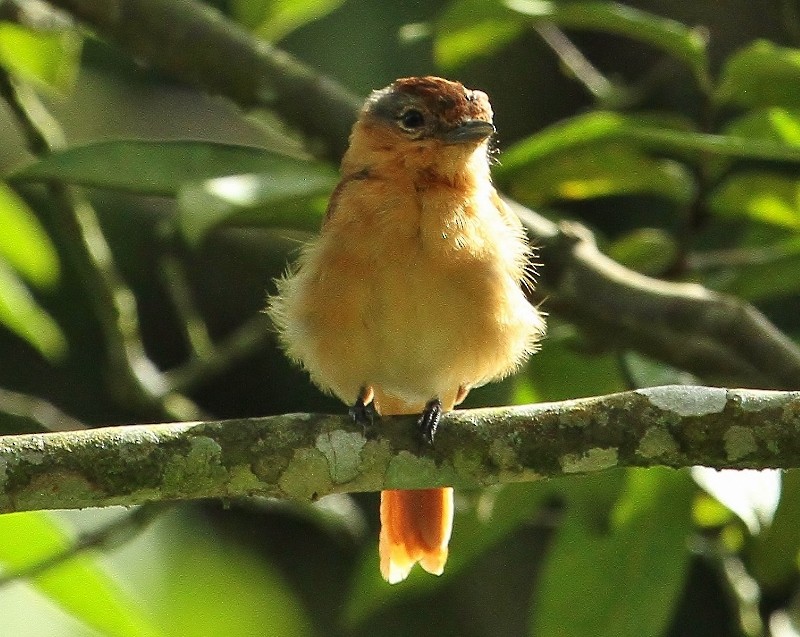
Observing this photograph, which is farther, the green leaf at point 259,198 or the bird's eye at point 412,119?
the bird's eye at point 412,119

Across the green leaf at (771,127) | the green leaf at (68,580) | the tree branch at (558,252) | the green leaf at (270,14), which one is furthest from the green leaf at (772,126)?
the green leaf at (68,580)

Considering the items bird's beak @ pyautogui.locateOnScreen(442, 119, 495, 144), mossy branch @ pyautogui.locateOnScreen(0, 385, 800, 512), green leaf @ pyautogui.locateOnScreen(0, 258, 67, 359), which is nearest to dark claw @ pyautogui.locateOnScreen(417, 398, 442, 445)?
mossy branch @ pyautogui.locateOnScreen(0, 385, 800, 512)

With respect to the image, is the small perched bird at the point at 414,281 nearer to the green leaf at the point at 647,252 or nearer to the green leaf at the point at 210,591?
the green leaf at the point at 647,252

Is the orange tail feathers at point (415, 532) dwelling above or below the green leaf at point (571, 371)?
below

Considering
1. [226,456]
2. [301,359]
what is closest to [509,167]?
[301,359]

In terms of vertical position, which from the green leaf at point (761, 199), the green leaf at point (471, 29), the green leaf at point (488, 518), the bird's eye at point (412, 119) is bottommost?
the green leaf at point (488, 518)

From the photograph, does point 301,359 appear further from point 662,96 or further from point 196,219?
point 662,96
